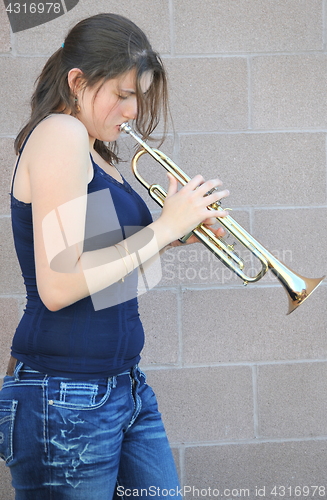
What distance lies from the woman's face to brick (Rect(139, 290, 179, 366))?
81 cm

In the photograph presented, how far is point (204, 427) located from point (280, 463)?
32 cm

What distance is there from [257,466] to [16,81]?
1628 millimetres

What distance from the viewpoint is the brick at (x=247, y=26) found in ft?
5.74

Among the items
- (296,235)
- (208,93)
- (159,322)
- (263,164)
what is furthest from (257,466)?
(208,93)

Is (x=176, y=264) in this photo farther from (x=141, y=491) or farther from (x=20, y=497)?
(x=20, y=497)

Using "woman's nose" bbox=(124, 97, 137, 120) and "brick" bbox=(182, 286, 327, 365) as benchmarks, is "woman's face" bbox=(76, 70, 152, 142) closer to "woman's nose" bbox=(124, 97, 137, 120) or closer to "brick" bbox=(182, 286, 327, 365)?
"woman's nose" bbox=(124, 97, 137, 120)

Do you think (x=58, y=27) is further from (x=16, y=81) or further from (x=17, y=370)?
(x=17, y=370)

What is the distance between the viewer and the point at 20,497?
1.03m

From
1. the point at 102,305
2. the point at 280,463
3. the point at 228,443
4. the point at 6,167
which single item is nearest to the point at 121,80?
the point at 102,305

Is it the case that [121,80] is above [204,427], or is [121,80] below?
above

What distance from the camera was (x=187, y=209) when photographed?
1.09 meters

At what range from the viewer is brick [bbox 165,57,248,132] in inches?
69.3

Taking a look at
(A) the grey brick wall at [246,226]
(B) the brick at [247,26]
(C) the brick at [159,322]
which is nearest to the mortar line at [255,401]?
(A) the grey brick wall at [246,226]

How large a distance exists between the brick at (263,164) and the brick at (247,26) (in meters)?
0.31
